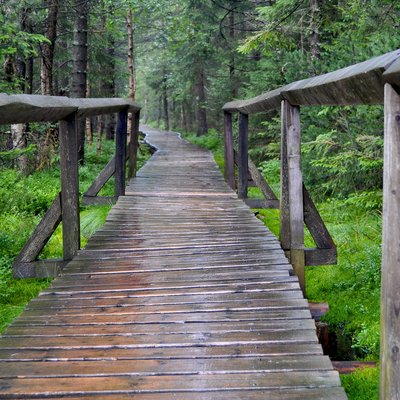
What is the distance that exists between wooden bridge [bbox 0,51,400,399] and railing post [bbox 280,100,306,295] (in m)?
0.01

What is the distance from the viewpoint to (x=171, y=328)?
374 cm

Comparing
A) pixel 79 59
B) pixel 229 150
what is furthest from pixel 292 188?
pixel 79 59

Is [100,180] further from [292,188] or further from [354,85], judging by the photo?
[354,85]

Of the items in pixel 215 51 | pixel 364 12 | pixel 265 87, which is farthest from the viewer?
pixel 215 51

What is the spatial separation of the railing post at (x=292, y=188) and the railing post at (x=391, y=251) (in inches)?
113

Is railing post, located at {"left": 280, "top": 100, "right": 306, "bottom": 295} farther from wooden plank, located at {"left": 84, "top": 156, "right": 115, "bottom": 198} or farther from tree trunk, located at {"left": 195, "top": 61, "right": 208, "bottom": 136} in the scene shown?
tree trunk, located at {"left": 195, "top": 61, "right": 208, "bottom": 136}

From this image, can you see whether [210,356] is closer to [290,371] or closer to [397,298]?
[290,371]

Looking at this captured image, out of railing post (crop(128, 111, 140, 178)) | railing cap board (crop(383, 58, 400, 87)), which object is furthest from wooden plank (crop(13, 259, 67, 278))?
railing post (crop(128, 111, 140, 178))

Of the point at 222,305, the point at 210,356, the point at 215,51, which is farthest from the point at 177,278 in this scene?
the point at 215,51

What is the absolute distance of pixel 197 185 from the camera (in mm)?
10891

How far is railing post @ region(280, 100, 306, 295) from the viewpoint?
213 inches

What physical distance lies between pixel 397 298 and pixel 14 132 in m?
12.1

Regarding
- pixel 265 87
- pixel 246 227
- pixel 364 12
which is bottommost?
pixel 246 227

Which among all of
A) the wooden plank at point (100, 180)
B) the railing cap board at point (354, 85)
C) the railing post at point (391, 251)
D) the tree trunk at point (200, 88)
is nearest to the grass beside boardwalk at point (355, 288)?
the railing post at point (391, 251)
